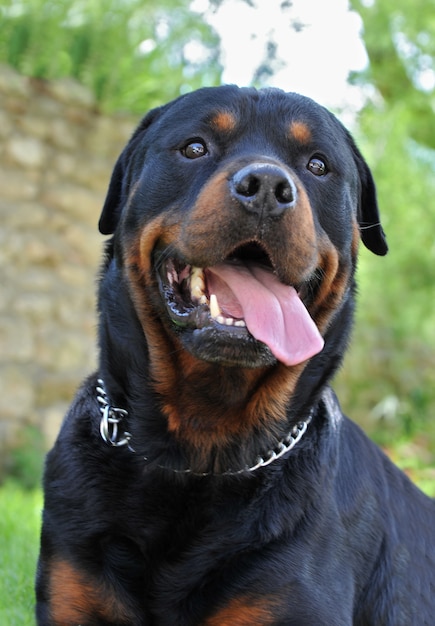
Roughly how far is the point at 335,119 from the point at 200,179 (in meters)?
0.59

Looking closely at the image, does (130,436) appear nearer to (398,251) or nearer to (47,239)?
(47,239)

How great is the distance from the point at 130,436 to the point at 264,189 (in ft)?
2.71

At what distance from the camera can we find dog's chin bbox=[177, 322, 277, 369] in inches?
90.3

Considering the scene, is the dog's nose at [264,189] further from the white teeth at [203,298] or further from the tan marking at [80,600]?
the tan marking at [80,600]

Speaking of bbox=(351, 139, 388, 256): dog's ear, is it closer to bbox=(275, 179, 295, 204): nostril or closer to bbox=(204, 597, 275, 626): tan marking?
bbox=(275, 179, 295, 204): nostril

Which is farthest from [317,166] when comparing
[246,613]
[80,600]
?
[80,600]

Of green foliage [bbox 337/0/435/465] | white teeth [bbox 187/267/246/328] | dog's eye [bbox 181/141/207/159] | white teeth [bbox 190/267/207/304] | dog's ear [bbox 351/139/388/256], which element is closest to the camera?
white teeth [bbox 187/267/246/328]

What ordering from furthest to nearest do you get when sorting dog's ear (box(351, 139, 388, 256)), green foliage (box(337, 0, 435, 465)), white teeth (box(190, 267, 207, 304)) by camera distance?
green foliage (box(337, 0, 435, 465)), dog's ear (box(351, 139, 388, 256)), white teeth (box(190, 267, 207, 304))

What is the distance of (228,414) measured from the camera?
8.32 ft

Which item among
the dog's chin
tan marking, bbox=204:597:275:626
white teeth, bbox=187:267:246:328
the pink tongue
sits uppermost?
the pink tongue

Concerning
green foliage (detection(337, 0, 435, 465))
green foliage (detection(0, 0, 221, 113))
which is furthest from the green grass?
green foliage (detection(337, 0, 435, 465))

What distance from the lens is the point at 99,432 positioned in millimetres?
2605

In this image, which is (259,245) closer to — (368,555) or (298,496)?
(298,496)

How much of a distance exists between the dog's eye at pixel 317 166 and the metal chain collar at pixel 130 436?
72 centimetres
